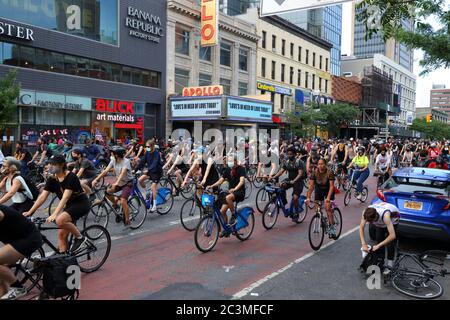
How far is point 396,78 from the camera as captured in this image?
94.7 m

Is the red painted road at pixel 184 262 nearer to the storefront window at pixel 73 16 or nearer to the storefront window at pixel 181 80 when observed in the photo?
the storefront window at pixel 73 16

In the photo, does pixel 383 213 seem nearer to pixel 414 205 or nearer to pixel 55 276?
pixel 414 205

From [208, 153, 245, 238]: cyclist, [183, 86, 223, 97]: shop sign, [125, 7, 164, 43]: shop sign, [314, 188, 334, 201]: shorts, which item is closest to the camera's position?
[208, 153, 245, 238]: cyclist

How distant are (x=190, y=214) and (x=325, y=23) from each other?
63.8 metres

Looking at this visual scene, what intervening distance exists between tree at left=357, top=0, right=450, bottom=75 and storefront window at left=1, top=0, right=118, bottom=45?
1932 centimetres

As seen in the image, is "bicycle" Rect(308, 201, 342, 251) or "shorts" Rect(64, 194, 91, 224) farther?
"bicycle" Rect(308, 201, 342, 251)

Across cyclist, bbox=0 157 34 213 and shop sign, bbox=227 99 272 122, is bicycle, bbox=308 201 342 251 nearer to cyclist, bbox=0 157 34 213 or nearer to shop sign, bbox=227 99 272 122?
cyclist, bbox=0 157 34 213

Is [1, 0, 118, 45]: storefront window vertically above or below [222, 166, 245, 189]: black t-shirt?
above

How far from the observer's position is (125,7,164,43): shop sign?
2747 cm

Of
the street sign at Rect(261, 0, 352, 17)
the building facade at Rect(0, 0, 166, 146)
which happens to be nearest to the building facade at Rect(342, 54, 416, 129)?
the building facade at Rect(0, 0, 166, 146)

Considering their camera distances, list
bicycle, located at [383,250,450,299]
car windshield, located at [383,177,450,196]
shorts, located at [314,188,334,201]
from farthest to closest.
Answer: shorts, located at [314,188,334,201]
car windshield, located at [383,177,450,196]
bicycle, located at [383,250,450,299]

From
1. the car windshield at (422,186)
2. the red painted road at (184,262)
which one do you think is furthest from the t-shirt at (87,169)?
the car windshield at (422,186)
